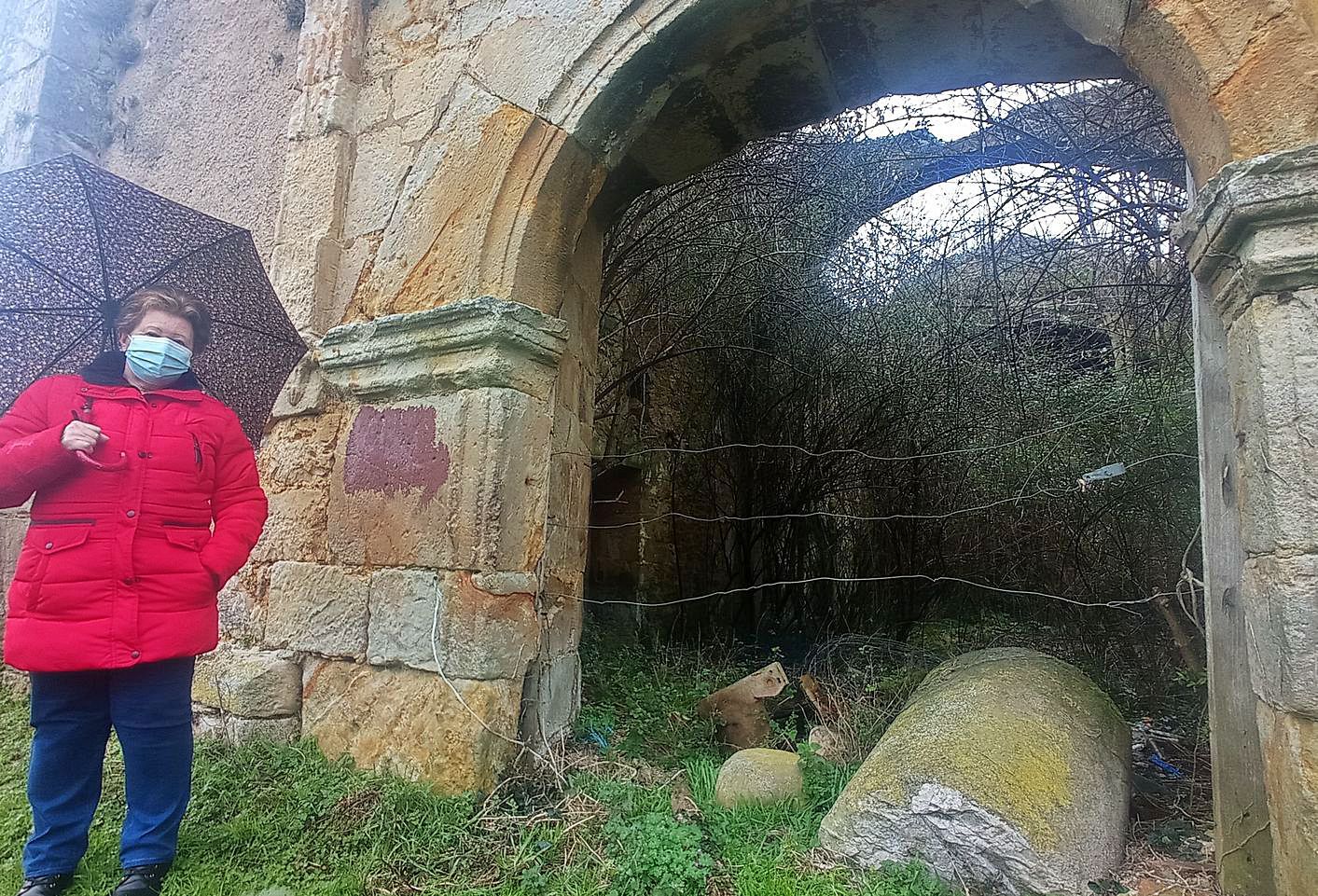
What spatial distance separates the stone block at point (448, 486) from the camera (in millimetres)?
2535

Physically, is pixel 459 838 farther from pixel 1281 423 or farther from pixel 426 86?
pixel 426 86

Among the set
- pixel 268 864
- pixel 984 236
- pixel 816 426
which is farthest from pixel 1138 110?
pixel 268 864

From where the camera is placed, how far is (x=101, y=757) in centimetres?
196

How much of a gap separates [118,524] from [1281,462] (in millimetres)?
2774

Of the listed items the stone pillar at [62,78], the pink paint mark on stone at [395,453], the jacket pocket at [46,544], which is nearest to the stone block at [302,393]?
the pink paint mark on stone at [395,453]

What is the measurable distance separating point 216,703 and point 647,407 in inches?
144

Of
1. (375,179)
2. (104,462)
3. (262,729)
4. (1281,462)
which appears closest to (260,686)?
(262,729)

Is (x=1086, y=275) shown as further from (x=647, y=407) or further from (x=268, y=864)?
(x=268, y=864)

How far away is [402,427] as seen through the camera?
2754 mm

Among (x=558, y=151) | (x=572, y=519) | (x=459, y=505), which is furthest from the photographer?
(x=572, y=519)

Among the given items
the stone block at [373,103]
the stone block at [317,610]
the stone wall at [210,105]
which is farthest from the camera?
the stone wall at [210,105]

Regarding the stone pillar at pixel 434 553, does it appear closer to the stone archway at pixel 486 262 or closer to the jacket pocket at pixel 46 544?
the stone archway at pixel 486 262

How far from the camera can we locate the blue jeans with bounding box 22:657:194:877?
6.18 ft

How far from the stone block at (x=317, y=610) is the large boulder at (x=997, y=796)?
1696 millimetres
